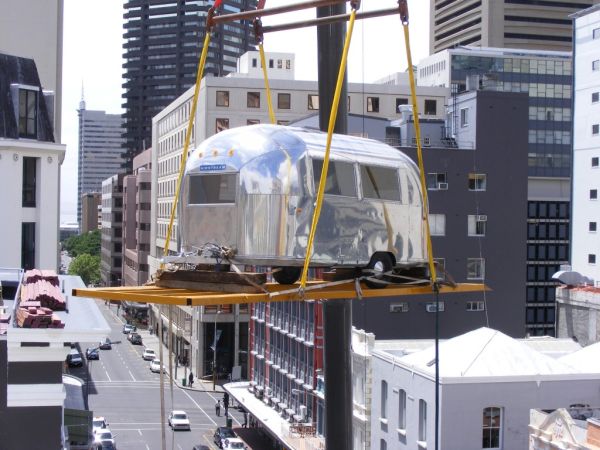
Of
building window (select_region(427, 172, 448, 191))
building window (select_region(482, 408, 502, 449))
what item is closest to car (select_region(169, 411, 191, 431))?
building window (select_region(427, 172, 448, 191))

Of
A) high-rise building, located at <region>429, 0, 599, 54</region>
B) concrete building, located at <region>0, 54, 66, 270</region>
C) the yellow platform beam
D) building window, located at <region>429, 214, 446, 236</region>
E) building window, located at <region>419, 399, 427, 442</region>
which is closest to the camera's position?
the yellow platform beam

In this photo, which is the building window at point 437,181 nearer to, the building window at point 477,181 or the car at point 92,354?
the building window at point 477,181

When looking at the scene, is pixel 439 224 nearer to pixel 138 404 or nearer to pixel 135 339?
pixel 138 404

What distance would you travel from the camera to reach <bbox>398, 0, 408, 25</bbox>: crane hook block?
812 cm

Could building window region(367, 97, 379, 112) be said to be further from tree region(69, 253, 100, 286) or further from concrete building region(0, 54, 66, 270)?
tree region(69, 253, 100, 286)

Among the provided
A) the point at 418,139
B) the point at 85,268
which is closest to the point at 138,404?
the point at 418,139

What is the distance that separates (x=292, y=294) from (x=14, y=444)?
36.1 feet

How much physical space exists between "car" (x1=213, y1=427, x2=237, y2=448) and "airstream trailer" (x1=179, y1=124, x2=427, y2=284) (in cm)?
5035

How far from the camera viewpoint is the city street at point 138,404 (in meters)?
58.6

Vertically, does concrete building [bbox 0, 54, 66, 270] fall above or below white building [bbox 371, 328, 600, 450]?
above

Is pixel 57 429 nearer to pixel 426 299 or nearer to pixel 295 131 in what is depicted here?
pixel 295 131

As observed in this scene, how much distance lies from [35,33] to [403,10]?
38595mm

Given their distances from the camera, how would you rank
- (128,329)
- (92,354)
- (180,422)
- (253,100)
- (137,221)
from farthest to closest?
(137,221) < (128,329) < (92,354) < (253,100) < (180,422)

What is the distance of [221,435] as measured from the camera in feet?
192
